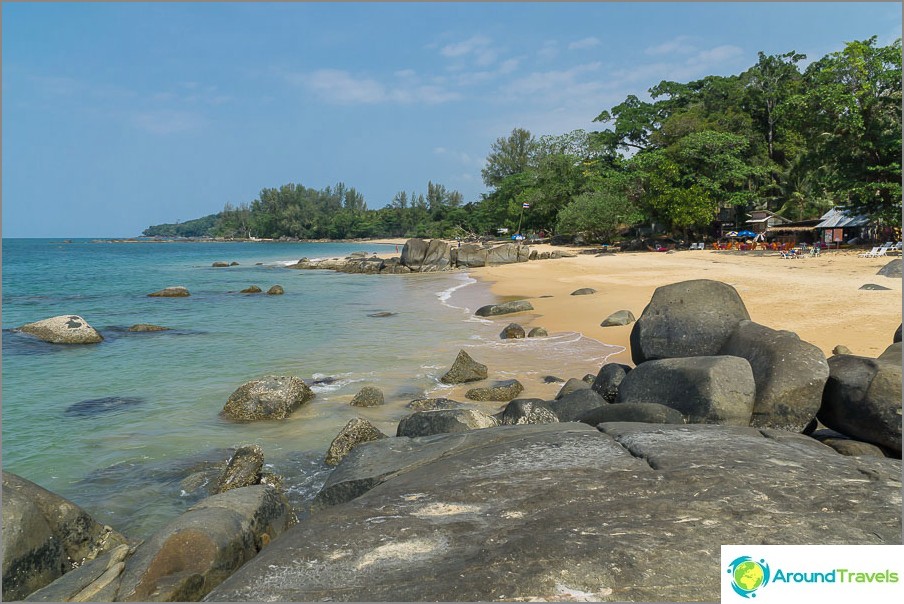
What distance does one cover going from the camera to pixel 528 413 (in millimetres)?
7855

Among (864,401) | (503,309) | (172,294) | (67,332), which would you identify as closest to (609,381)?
(864,401)

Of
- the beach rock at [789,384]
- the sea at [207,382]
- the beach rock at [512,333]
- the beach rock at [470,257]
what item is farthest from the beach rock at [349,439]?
the beach rock at [470,257]

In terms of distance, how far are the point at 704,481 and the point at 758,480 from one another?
0.36 meters

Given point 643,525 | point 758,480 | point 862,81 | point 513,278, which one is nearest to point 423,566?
point 643,525

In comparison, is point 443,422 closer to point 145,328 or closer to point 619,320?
point 619,320

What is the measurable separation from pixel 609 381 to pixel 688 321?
1.49 metres

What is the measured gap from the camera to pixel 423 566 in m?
3.03

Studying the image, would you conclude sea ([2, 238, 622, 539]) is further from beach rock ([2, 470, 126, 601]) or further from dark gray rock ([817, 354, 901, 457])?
dark gray rock ([817, 354, 901, 457])

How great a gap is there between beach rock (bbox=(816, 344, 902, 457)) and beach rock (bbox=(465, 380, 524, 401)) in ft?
16.2

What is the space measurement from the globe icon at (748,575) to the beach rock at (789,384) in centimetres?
445

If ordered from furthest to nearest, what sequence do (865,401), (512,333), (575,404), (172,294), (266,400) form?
(172,294)
(512,333)
(266,400)
(575,404)
(865,401)

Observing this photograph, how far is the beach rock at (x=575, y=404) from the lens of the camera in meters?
7.85

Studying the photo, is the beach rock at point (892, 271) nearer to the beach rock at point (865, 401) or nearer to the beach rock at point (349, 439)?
the beach rock at point (865, 401)

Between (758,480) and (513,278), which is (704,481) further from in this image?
(513,278)
